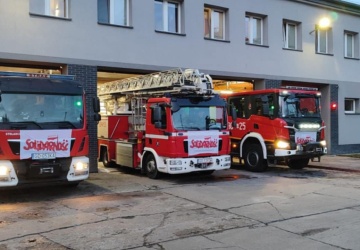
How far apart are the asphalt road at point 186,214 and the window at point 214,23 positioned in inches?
281

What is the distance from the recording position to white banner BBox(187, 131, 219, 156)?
1223 cm

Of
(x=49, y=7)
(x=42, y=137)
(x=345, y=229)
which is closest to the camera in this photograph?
(x=345, y=229)

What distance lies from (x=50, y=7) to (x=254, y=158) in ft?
28.1

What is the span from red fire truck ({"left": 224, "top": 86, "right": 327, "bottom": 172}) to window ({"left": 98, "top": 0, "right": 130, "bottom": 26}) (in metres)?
5.08

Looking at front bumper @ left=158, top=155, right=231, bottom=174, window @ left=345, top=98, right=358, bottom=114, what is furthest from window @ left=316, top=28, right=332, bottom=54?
front bumper @ left=158, top=155, right=231, bottom=174

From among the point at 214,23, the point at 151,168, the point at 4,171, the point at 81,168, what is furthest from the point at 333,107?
the point at 4,171

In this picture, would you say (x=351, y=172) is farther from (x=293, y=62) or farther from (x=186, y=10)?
(x=186, y=10)

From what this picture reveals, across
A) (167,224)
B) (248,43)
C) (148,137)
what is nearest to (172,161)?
(148,137)

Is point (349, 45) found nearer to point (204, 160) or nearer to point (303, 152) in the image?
point (303, 152)

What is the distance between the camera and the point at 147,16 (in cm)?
1562

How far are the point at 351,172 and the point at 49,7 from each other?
11.8 m

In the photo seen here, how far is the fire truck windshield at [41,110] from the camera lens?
9.53 metres

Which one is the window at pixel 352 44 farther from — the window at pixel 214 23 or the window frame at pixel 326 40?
the window at pixel 214 23

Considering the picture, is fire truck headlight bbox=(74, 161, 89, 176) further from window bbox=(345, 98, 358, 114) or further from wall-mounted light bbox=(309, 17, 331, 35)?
window bbox=(345, 98, 358, 114)
